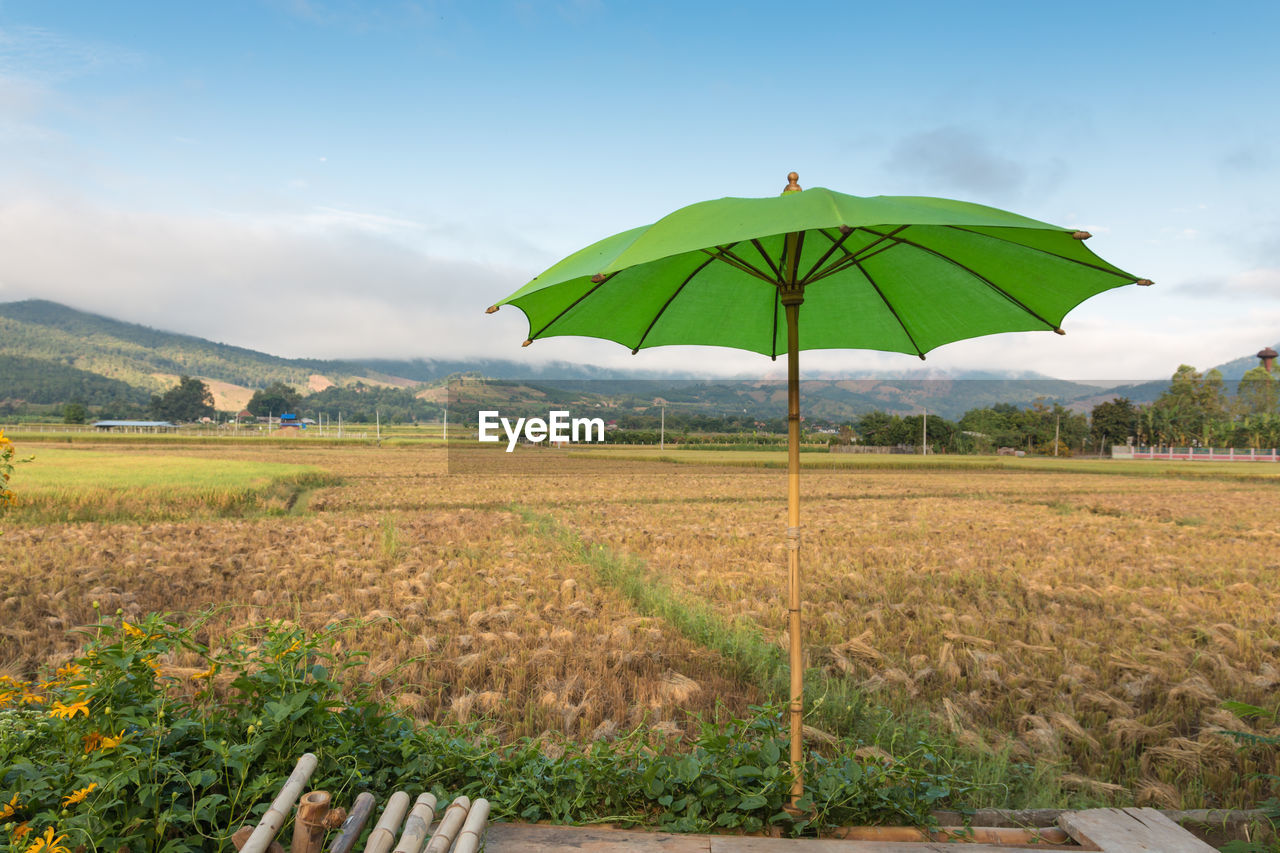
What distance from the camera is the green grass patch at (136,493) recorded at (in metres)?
15.3

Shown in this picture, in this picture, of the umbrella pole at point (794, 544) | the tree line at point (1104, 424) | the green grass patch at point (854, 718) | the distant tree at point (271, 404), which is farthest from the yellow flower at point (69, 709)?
the distant tree at point (271, 404)

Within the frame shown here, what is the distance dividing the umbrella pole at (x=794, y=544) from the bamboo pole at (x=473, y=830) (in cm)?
164

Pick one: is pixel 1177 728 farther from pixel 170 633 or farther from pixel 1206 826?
pixel 170 633

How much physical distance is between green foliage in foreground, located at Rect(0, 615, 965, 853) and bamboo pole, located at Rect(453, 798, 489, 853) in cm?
41

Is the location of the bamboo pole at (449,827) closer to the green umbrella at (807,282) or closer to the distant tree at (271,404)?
the green umbrella at (807,282)

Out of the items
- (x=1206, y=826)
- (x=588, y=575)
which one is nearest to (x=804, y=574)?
(x=588, y=575)

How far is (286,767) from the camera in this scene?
332cm

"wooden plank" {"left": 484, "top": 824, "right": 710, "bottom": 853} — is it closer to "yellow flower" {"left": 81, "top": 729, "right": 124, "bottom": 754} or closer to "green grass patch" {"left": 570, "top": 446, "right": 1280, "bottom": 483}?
"yellow flower" {"left": 81, "top": 729, "right": 124, "bottom": 754}

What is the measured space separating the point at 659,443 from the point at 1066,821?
53.4 metres

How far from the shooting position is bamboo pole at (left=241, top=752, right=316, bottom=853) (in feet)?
8.33

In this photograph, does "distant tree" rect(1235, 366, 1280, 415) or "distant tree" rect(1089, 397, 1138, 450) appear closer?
"distant tree" rect(1089, 397, 1138, 450)

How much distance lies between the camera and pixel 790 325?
12.2ft

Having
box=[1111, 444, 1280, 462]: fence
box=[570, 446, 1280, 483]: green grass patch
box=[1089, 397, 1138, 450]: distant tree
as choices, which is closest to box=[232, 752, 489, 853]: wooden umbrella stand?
box=[570, 446, 1280, 483]: green grass patch

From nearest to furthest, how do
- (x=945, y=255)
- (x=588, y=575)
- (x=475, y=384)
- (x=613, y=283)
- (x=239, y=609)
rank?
(x=945, y=255), (x=613, y=283), (x=239, y=609), (x=588, y=575), (x=475, y=384)
